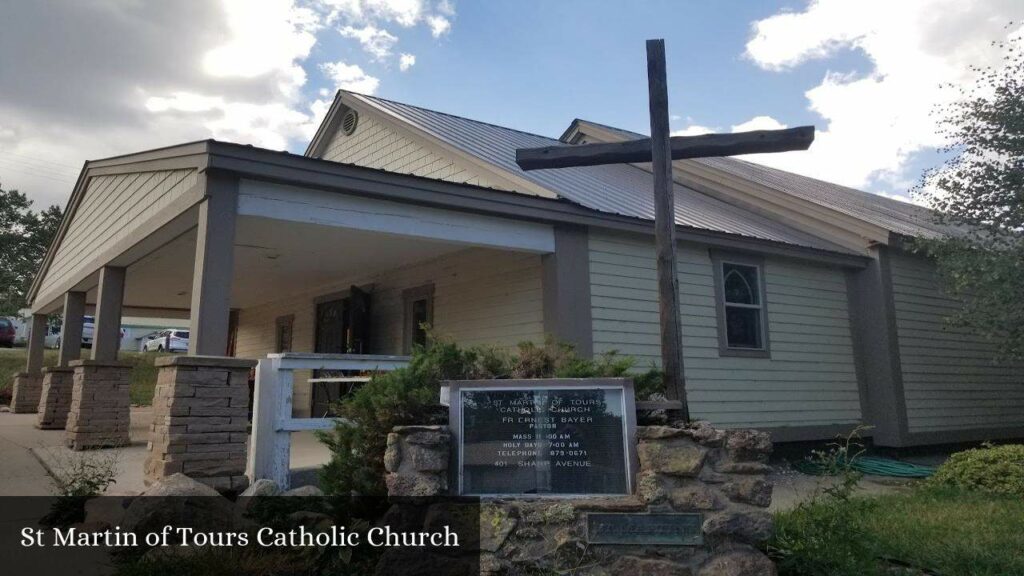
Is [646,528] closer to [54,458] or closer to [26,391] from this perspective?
[54,458]

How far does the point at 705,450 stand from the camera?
13.7 ft

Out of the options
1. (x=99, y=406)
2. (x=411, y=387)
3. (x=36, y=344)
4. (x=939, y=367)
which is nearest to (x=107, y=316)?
(x=99, y=406)

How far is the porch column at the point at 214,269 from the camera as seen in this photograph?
6.39m

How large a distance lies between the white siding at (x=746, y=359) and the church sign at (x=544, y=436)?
16.2ft

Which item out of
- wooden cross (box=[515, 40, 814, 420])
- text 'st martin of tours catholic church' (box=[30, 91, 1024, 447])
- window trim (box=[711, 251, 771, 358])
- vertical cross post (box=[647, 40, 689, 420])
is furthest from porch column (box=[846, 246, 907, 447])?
vertical cross post (box=[647, 40, 689, 420])

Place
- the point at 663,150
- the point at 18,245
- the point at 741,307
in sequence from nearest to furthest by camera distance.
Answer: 1. the point at 663,150
2. the point at 741,307
3. the point at 18,245

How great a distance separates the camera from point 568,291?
357 inches

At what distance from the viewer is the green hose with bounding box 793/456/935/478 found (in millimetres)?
10016

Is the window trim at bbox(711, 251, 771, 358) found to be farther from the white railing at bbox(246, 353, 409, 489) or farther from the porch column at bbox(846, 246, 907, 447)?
the white railing at bbox(246, 353, 409, 489)

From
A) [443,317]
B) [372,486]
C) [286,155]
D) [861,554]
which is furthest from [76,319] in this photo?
[861,554]

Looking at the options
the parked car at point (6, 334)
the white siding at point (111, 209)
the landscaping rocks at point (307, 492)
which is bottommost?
the landscaping rocks at point (307, 492)

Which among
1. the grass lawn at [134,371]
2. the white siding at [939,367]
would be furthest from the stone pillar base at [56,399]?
the white siding at [939,367]

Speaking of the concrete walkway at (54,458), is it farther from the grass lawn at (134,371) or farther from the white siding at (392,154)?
the grass lawn at (134,371)

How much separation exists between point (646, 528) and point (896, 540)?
96.2 inches
